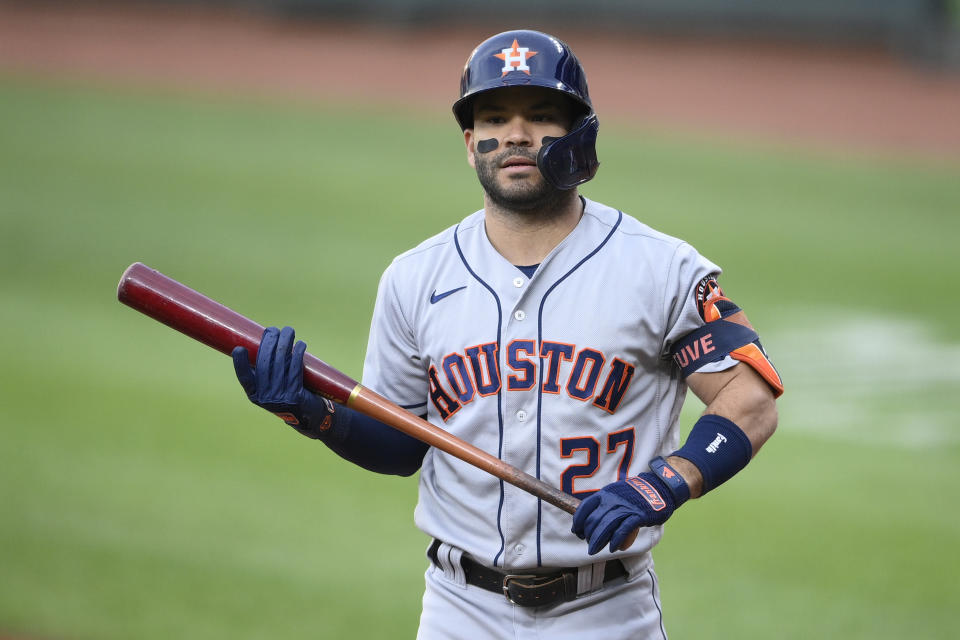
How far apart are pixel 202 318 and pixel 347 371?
4.80 m

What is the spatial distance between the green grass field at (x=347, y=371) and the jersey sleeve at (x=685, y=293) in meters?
2.70

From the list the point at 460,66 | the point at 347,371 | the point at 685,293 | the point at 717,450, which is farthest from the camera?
the point at 460,66

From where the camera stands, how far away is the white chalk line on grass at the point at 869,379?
7410 millimetres

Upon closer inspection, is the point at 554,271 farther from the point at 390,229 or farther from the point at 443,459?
the point at 390,229

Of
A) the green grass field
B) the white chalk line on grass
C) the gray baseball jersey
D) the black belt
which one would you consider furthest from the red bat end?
the white chalk line on grass

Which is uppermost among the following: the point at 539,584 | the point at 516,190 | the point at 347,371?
the point at 347,371

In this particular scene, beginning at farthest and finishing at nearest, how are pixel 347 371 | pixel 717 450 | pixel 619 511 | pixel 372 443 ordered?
pixel 347 371
pixel 372 443
pixel 717 450
pixel 619 511

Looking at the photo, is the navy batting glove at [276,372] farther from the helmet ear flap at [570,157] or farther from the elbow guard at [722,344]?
the elbow guard at [722,344]

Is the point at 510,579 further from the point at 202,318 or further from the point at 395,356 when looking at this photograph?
the point at 202,318

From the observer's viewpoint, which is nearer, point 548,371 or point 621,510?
point 621,510

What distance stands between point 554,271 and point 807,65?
14.4 metres

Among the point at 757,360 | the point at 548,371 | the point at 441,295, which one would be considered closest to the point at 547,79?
the point at 441,295

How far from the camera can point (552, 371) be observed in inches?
117

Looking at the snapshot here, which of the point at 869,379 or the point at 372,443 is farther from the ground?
the point at 869,379
